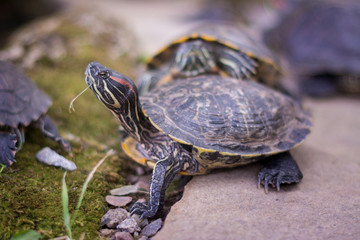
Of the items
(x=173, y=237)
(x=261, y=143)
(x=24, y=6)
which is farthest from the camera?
(x=24, y=6)

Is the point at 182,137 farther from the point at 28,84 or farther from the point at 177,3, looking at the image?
the point at 177,3

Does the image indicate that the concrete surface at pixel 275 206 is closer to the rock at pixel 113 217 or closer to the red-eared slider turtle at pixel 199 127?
the red-eared slider turtle at pixel 199 127

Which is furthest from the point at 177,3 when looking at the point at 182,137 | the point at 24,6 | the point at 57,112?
the point at 182,137

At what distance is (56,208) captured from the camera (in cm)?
223

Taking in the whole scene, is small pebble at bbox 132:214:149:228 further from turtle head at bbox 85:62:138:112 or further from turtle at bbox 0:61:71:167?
turtle at bbox 0:61:71:167

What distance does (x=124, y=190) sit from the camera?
260 cm

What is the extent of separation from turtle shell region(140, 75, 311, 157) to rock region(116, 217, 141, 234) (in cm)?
76

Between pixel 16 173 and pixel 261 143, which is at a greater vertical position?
pixel 261 143

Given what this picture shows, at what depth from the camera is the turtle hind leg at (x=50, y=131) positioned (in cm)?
294

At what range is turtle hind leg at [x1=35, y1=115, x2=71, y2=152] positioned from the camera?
294 cm

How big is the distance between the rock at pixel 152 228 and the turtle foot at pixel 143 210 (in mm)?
73

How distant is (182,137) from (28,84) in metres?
1.98

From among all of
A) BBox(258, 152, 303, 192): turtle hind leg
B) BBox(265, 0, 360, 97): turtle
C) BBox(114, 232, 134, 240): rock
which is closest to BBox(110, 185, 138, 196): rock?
BBox(114, 232, 134, 240): rock

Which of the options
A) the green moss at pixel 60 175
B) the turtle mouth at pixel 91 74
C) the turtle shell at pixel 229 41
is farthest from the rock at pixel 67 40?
the turtle mouth at pixel 91 74
